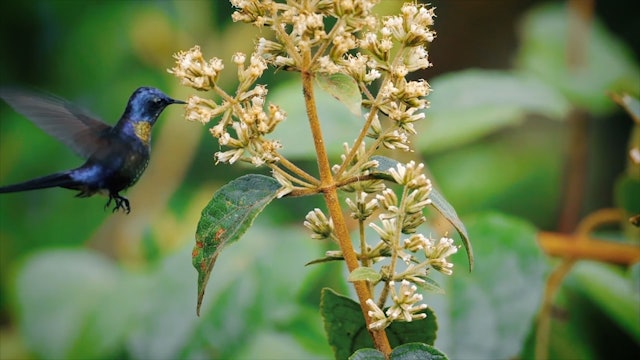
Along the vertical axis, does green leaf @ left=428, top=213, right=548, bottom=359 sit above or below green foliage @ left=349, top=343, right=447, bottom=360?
below

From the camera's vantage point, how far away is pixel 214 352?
1.86m

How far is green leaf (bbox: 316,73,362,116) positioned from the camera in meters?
0.99

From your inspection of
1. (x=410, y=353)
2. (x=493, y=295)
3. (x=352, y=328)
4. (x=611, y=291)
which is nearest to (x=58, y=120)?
(x=352, y=328)

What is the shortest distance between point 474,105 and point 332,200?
1.24 m

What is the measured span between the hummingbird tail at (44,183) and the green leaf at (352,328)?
48 centimetres

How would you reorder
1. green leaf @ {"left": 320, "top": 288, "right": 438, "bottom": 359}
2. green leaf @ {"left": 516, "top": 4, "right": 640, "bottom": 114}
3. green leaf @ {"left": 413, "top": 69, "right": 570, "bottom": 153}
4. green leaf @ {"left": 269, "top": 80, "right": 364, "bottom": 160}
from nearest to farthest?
green leaf @ {"left": 320, "top": 288, "right": 438, "bottom": 359}, green leaf @ {"left": 269, "top": 80, "right": 364, "bottom": 160}, green leaf @ {"left": 413, "top": 69, "right": 570, "bottom": 153}, green leaf @ {"left": 516, "top": 4, "right": 640, "bottom": 114}

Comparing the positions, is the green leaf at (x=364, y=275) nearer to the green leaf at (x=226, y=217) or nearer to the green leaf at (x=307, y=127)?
the green leaf at (x=226, y=217)

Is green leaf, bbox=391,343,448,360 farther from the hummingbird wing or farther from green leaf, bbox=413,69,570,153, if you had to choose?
green leaf, bbox=413,69,570,153

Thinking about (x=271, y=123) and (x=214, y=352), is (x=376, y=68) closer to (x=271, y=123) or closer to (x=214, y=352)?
(x=271, y=123)

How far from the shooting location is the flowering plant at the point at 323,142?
0.98 m

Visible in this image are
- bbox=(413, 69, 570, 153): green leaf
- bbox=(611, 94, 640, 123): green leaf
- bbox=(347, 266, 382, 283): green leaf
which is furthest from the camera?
bbox=(413, 69, 570, 153): green leaf

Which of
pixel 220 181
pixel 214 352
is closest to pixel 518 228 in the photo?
pixel 214 352

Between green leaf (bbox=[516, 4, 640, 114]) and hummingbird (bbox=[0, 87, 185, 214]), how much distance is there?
6.03 feet

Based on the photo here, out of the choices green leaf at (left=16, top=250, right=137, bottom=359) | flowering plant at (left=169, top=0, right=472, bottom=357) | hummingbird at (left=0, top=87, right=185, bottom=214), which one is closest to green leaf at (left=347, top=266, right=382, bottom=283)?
flowering plant at (left=169, top=0, right=472, bottom=357)
